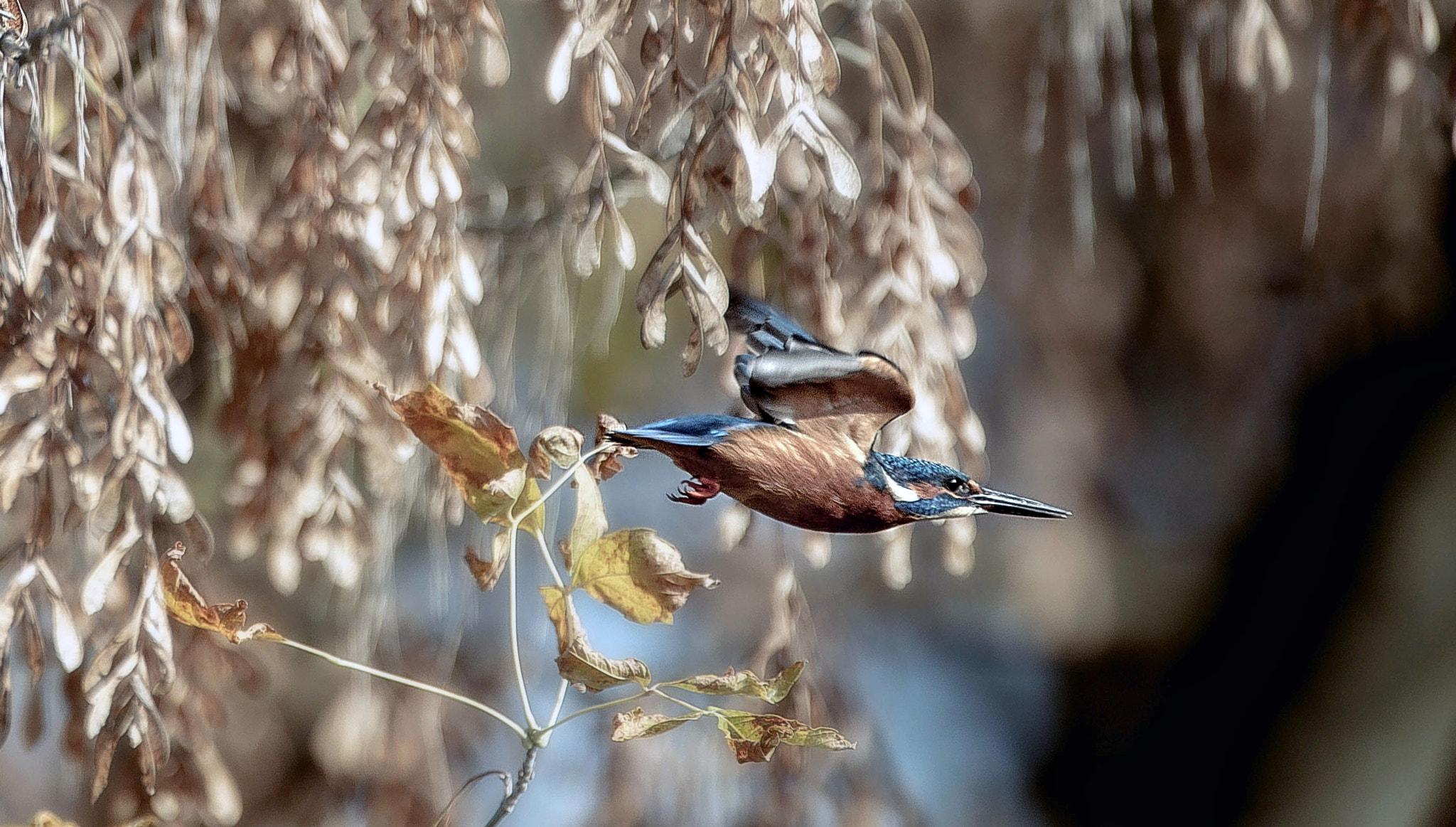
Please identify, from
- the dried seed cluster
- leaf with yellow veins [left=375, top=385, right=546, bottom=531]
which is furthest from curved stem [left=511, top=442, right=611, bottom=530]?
the dried seed cluster

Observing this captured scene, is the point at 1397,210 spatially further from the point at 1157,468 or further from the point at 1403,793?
the point at 1403,793

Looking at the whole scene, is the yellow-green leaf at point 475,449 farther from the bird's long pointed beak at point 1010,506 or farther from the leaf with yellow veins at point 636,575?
the bird's long pointed beak at point 1010,506

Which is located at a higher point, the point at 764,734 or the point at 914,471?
the point at 914,471

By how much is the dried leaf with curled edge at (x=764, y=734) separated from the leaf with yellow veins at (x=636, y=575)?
0.05 meters

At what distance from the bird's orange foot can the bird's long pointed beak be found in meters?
0.06

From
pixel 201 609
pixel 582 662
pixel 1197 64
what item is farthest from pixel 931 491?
pixel 1197 64

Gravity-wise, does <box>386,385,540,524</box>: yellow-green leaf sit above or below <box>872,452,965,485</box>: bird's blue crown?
below

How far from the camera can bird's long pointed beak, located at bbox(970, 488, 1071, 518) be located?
0.85 ft

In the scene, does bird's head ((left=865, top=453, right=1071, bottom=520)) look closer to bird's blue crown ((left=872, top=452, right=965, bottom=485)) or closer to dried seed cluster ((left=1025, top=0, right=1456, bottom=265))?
bird's blue crown ((left=872, top=452, right=965, bottom=485))

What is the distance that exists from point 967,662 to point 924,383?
69.7 inches

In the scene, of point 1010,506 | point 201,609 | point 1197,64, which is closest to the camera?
point 1010,506

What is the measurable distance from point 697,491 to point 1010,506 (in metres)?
0.07

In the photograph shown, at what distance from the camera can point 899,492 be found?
292mm

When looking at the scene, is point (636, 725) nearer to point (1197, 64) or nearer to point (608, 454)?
point (608, 454)
